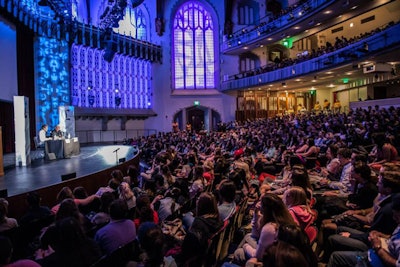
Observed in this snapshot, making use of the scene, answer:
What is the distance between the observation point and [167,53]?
28.2 metres

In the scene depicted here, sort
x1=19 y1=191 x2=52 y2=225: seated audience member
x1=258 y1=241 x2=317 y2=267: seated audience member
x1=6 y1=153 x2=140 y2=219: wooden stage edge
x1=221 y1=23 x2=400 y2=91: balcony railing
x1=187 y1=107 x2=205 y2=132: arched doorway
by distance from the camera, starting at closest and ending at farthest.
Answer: x1=258 y1=241 x2=317 y2=267: seated audience member, x1=19 y1=191 x2=52 y2=225: seated audience member, x1=6 y1=153 x2=140 y2=219: wooden stage edge, x1=221 y1=23 x2=400 y2=91: balcony railing, x1=187 y1=107 x2=205 y2=132: arched doorway

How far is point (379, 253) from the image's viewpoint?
266 cm

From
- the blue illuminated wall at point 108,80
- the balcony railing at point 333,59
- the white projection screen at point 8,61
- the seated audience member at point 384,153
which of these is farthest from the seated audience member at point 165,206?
the blue illuminated wall at point 108,80

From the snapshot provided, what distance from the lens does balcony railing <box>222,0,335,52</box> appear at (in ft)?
63.5

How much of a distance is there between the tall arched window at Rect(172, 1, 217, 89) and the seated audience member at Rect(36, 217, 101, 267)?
26783mm

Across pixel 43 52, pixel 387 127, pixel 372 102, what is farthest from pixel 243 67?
pixel 387 127

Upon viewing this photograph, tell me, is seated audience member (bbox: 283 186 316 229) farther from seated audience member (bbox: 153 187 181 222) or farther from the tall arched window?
the tall arched window

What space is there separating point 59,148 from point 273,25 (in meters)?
16.8

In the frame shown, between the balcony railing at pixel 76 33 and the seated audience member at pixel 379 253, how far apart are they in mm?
12843

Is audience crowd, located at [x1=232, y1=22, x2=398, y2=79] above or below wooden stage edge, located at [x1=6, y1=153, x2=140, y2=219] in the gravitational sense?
above

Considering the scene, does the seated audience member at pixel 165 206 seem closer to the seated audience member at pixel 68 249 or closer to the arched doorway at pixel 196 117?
the seated audience member at pixel 68 249

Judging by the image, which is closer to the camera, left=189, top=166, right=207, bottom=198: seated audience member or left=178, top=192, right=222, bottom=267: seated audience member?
left=178, top=192, right=222, bottom=267: seated audience member

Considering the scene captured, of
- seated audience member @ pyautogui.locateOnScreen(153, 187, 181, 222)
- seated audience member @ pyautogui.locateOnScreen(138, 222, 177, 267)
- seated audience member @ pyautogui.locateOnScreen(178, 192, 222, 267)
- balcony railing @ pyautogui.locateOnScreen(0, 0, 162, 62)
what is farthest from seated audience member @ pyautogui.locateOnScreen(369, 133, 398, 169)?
balcony railing @ pyautogui.locateOnScreen(0, 0, 162, 62)

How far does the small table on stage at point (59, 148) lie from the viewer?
40.6ft
